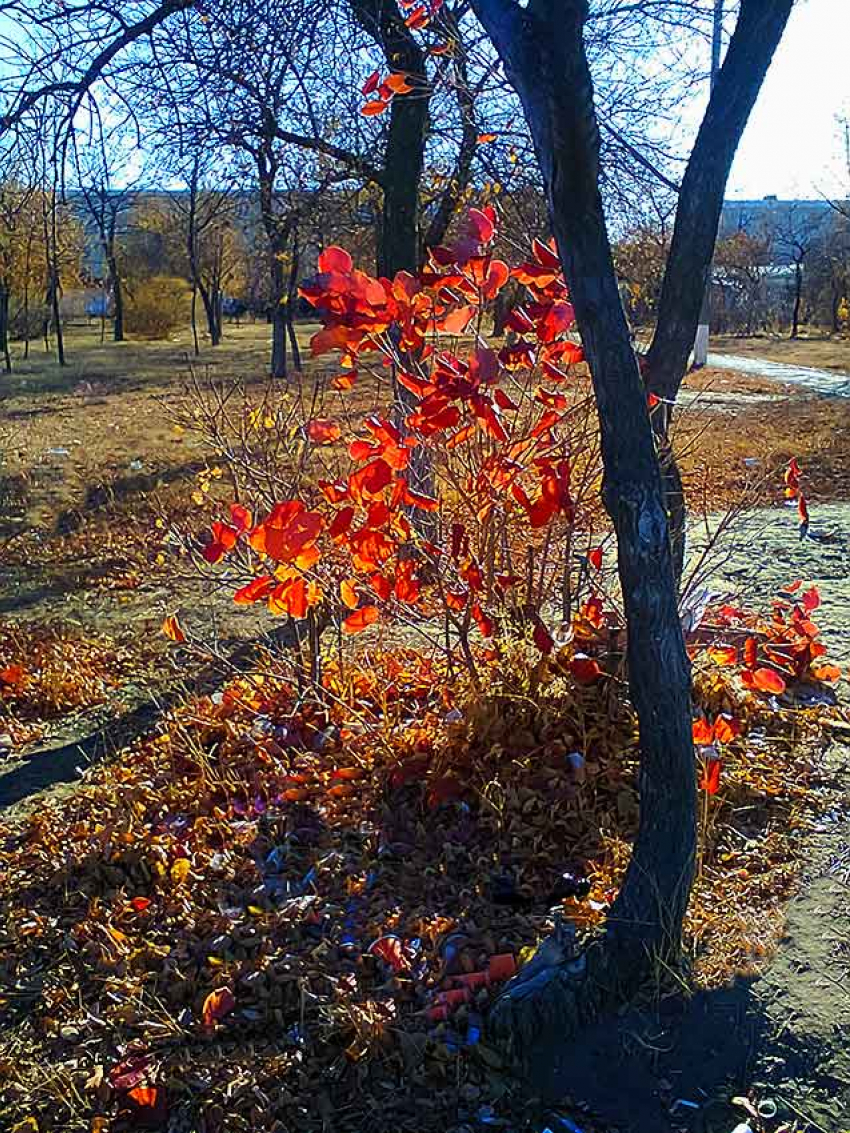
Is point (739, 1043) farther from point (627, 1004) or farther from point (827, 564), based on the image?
point (827, 564)

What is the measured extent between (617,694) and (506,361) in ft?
3.85

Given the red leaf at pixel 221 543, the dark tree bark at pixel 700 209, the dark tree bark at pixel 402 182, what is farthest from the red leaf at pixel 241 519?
the dark tree bark at pixel 402 182

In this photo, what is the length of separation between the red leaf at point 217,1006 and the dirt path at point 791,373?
718 inches

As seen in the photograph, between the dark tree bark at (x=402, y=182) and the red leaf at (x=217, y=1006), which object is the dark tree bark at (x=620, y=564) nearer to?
the red leaf at (x=217, y=1006)

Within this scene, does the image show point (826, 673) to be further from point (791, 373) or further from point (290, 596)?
point (791, 373)

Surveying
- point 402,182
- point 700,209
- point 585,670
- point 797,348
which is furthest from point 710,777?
point 797,348

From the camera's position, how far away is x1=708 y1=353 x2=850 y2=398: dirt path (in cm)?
2048

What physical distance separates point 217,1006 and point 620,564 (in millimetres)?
1409

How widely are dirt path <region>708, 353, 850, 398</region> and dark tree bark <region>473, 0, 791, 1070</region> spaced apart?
17.8m

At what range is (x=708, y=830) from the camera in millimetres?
3152

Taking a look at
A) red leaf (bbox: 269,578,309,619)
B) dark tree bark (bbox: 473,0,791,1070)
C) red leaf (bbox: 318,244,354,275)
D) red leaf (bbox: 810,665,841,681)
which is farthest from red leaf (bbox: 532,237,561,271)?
red leaf (bbox: 810,665,841,681)

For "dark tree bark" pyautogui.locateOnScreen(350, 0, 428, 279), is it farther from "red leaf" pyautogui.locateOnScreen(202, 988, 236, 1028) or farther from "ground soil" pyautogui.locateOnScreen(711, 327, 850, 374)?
"ground soil" pyautogui.locateOnScreen(711, 327, 850, 374)

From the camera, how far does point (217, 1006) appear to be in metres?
2.55

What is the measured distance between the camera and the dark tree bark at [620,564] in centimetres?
227
